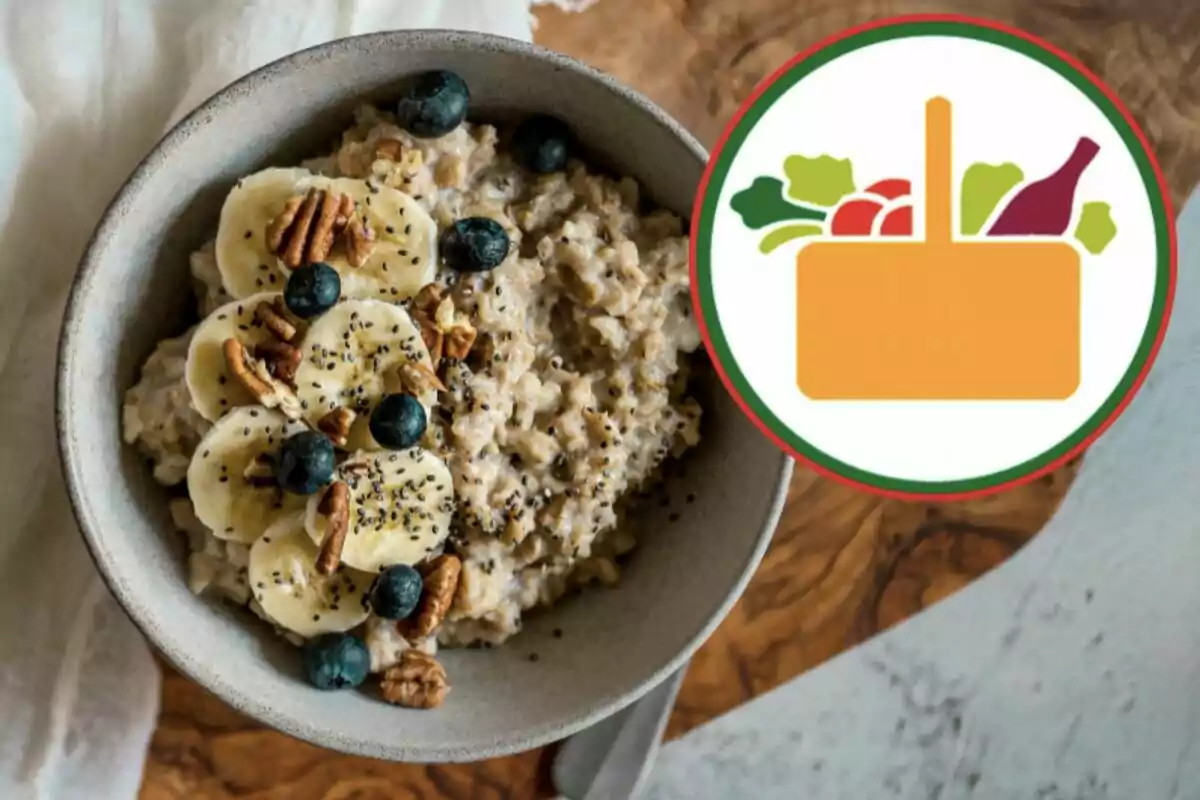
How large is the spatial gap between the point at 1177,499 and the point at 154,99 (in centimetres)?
104

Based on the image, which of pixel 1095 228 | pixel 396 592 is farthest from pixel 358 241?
pixel 1095 228

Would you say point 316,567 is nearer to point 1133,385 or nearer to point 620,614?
point 620,614

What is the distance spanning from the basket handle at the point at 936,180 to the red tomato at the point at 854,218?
0.05 m

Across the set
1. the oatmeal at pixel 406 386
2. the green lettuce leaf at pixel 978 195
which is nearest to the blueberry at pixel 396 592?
the oatmeal at pixel 406 386

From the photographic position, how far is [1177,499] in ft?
4.03

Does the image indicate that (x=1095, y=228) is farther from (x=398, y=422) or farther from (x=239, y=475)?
(x=239, y=475)

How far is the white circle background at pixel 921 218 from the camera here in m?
1.09

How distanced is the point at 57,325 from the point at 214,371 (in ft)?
0.74

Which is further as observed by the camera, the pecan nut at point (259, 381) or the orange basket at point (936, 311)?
the orange basket at point (936, 311)

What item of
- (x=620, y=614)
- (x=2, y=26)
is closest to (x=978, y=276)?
(x=620, y=614)

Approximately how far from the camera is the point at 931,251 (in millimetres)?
1121

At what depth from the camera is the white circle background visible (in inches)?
43.1

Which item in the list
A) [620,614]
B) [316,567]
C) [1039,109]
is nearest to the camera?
[316,567]

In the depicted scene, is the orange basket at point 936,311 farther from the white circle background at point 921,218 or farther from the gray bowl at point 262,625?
the gray bowl at point 262,625
